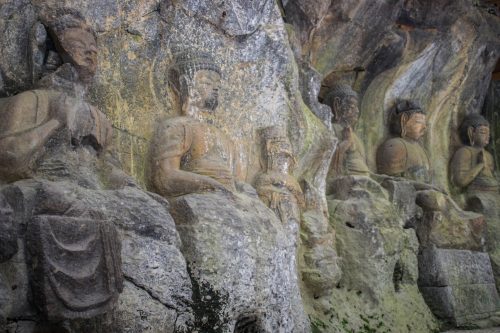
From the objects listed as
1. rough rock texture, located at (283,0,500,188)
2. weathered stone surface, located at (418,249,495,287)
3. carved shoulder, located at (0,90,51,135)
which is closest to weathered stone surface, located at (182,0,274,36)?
rough rock texture, located at (283,0,500,188)

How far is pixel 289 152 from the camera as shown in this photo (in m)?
5.96

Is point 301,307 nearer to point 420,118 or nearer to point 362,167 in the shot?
point 362,167

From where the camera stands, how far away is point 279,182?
19.0 feet

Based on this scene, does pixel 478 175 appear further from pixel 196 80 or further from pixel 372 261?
pixel 196 80

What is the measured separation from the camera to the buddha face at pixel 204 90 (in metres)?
5.55

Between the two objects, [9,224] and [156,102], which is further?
[156,102]

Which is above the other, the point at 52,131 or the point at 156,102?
the point at 156,102

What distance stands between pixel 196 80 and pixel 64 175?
1749mm

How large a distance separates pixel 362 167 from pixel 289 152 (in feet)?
5.93

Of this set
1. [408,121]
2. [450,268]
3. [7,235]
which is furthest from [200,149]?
[408,121]

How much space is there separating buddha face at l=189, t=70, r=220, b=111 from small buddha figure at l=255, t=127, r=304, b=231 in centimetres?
69

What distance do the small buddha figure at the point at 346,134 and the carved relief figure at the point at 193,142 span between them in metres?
2.06

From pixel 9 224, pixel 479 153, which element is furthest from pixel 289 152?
pixel 479 153

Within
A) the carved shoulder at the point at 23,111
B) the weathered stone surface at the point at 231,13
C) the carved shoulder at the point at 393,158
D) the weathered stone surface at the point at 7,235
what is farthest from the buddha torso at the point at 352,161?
the weathered stone surface at the point at 7,235
